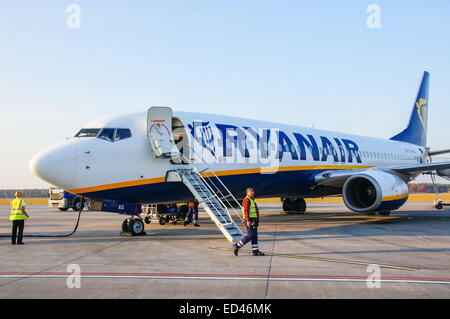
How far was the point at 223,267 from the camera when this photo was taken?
796cm

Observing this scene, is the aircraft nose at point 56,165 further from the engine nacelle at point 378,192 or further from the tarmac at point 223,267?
the engine nacelle at point 378,192

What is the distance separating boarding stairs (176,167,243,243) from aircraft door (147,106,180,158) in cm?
70

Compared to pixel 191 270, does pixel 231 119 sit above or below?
above

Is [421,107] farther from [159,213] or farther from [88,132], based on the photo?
[88,132]

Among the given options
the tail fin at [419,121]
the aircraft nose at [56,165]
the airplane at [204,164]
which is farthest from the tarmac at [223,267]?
the tail fin at [419,121]

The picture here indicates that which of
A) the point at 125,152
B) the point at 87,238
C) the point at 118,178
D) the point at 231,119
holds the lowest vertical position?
the point at 87,238

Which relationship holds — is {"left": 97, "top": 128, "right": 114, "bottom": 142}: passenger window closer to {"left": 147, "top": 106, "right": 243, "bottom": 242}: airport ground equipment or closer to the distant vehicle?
{"left": 147, "top": 106, "right": 243, "bottom": 242}: airport ground equipment

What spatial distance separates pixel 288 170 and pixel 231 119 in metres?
3.29

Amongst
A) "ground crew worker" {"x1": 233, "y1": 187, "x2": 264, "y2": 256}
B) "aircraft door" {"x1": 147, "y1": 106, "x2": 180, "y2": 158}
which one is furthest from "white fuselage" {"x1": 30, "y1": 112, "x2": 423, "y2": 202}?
"ground crew worker" {"x1": 233, "y1": 187, "x2": 264, "y2": 256}

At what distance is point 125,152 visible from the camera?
12.4m

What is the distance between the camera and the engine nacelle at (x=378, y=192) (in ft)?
52.1

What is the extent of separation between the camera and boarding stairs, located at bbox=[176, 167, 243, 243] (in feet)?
35.6
